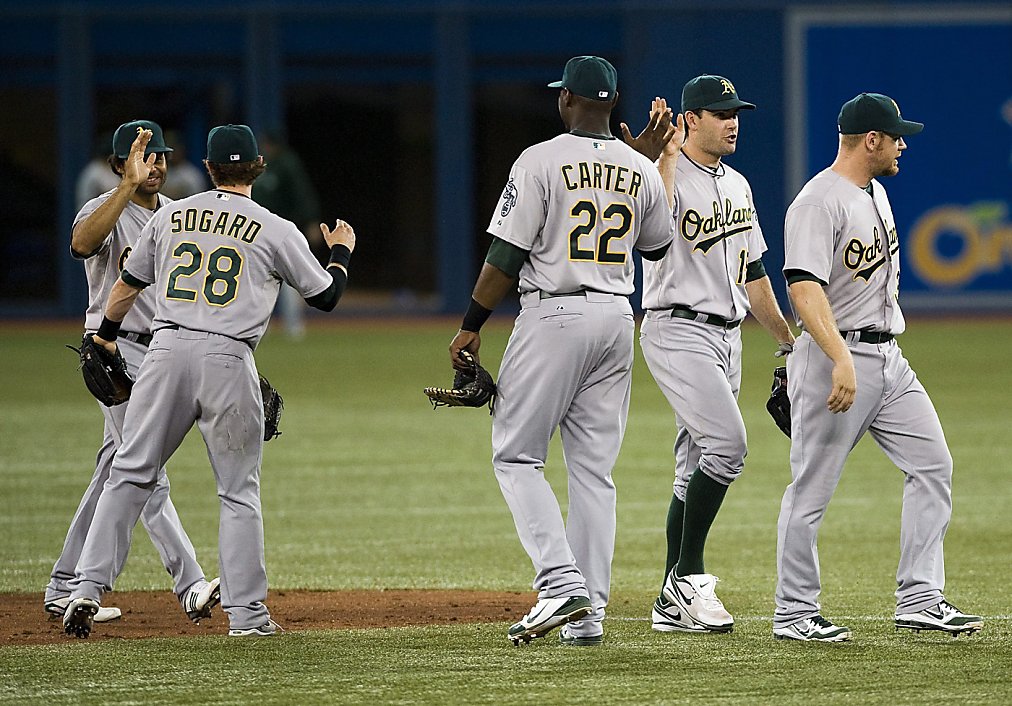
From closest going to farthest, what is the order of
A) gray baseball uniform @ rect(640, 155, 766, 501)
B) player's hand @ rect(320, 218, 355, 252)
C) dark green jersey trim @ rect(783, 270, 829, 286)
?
dark green jersey trim @ rect(783, 270, 829, 286) < gray baseball uniform @ rect(640, 155, 766, 501) < player's hand @ rect(320, 218, 355, 252)

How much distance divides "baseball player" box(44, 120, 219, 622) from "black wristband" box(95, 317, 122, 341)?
27 cm

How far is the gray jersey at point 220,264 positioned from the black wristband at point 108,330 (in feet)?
1.03

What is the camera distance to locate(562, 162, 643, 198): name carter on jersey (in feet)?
21.2

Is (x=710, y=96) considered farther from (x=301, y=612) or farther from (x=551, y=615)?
(x=301, y=612)

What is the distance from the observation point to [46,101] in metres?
25.5

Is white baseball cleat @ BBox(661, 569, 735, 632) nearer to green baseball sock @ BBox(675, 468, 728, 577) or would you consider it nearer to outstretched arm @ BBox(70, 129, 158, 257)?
green baseball sock @ BBox(675, 468, 728, 577)

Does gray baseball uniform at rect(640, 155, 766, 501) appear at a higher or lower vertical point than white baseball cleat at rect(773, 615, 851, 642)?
higher

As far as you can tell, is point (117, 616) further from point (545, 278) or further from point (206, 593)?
point (545, 278)

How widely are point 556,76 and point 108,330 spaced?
757 inches

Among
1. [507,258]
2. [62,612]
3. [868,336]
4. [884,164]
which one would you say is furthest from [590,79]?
[62,612]

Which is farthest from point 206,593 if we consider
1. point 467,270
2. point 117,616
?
point 467,270

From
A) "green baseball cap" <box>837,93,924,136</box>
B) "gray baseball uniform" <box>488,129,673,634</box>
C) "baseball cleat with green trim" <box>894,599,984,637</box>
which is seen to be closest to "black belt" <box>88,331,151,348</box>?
"gray baseball uniform" <box>488,129,673,634</box>

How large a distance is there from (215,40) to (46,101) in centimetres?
272

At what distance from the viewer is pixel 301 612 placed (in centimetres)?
743
